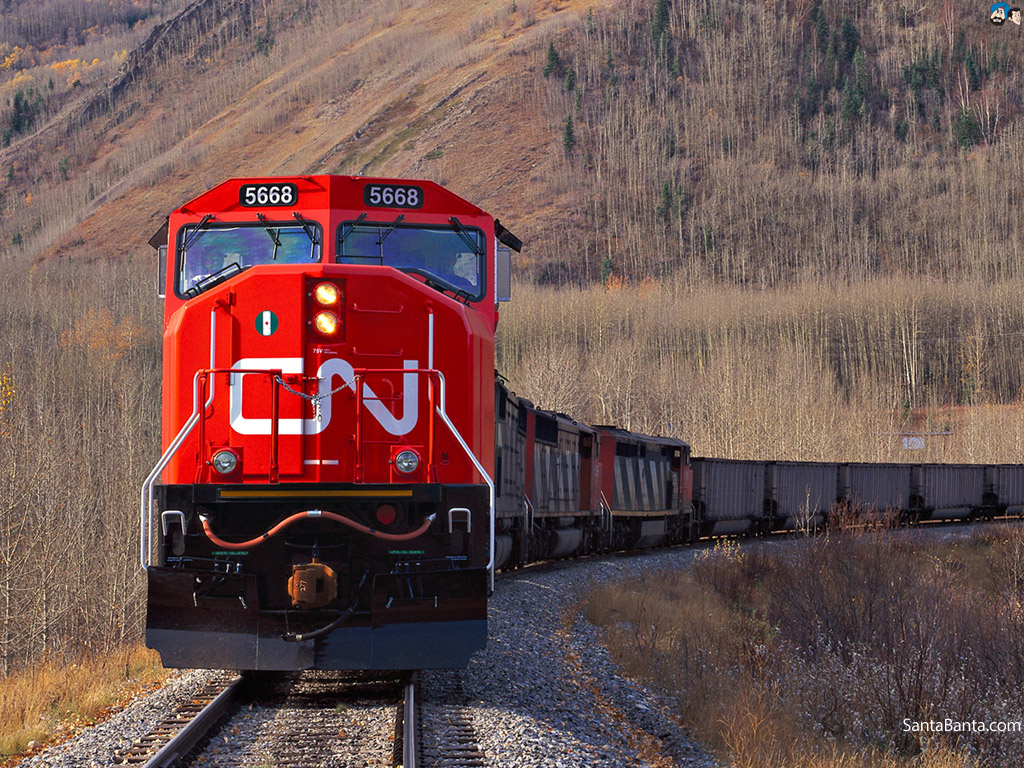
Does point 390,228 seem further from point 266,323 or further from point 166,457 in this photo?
point 166,457

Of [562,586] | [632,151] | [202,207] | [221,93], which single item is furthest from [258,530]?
[221,93]

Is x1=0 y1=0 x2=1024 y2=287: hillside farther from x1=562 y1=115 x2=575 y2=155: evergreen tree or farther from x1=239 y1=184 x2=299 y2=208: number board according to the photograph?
x1=239 y1=184 x2=299 y2=208: number board

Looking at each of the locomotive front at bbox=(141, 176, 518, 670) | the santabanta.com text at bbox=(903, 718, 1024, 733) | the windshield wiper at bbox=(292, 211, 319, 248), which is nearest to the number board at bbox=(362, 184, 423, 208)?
the locomotive front at bbox=(141, 176, 518, 670)

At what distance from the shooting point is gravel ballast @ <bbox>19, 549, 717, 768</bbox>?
7238 mm

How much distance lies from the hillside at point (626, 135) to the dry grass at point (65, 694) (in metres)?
105

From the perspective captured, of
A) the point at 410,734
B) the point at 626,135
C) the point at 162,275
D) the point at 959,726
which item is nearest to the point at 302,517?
the point at 410,734

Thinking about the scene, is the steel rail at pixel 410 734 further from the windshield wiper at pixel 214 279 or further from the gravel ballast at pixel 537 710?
the windshield wiper at pixel 214 279

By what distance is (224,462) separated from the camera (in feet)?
26.9

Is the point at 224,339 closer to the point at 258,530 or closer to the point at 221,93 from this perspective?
the point at 258,530

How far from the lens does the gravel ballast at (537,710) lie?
7238 millimetres

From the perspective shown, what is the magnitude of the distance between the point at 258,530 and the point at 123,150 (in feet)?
579

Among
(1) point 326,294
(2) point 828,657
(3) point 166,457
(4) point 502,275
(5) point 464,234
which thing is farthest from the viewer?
(2) point 828,657

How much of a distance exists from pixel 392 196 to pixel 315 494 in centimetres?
293

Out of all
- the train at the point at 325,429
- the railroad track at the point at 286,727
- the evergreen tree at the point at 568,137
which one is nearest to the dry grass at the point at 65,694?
the railroad track at the point at 286,727
